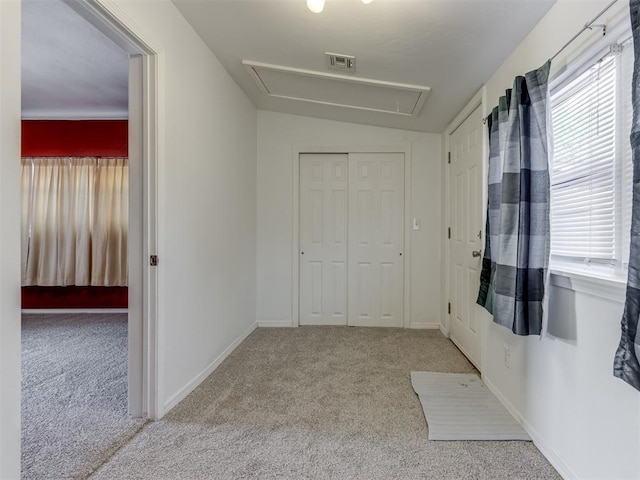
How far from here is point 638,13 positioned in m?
0.94

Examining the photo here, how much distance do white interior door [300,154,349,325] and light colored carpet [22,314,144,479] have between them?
1.88 m

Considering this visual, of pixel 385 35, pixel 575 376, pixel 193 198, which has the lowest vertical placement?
pixel 575 376

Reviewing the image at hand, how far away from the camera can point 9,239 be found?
94 centimetres

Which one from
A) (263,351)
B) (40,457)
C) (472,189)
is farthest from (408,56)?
(40,457)

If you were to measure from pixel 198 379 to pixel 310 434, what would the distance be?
3.08ft

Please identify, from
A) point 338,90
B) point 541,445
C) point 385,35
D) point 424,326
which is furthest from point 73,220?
point 541,445

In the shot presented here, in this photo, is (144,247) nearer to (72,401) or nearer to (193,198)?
(193,198)

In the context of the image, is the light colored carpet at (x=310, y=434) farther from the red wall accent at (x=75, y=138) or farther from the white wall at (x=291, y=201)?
the red wall accent at (x=75, y=138)

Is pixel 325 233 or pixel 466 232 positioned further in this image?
pixel 325 233

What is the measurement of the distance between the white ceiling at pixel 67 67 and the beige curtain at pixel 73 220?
1.95 feet

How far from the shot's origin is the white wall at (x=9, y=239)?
0.93 meters

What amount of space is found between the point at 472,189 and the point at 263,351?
2.23m

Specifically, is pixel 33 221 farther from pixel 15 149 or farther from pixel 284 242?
pixel 15 149

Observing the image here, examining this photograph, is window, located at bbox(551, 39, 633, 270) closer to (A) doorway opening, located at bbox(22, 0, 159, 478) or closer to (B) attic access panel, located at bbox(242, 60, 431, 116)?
(B) attic access panel, located at bbox(242, 60, 431, 116)
